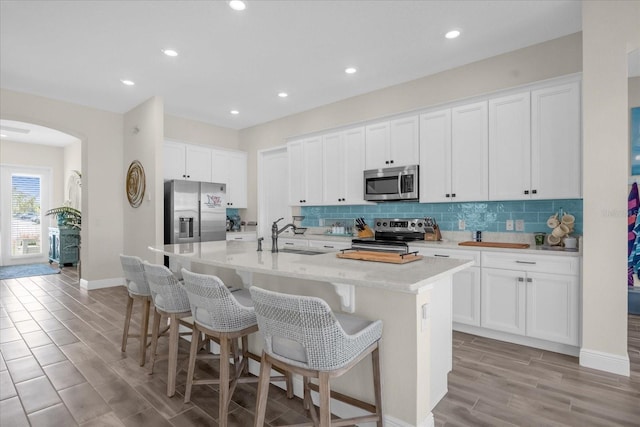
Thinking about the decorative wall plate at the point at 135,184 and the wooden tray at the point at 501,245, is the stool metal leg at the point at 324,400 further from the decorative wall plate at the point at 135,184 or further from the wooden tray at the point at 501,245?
the decorative wall plate at the point at 135,184

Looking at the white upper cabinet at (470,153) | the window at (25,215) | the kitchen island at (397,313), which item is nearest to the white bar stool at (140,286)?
the kitchen island at (397,313)

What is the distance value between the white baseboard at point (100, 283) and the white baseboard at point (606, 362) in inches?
248

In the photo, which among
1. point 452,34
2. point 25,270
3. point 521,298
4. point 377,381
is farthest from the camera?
point 25,270

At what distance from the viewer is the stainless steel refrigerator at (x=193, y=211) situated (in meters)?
4.96

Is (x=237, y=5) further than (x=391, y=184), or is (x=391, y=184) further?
(x=391, y=184)

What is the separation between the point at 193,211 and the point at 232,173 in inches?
52.8

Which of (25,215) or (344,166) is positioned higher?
(344,166)

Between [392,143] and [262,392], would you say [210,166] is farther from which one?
[262,392]

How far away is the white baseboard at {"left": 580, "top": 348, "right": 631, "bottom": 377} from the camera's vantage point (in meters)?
2.50

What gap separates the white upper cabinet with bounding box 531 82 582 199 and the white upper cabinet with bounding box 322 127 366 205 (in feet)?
6.51

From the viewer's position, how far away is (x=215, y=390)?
7.68ft

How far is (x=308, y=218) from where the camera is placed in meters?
5.57

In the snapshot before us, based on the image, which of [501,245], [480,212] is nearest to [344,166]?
[480,212]

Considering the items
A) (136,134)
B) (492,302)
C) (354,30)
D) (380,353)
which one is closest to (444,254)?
(492,302)
